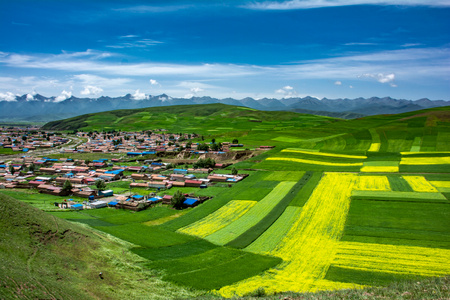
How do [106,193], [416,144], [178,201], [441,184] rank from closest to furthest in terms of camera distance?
[178,201] → [441,184] → [106,193] → [416,144]

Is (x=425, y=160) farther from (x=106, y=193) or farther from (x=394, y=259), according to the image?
(x=106, y=193)

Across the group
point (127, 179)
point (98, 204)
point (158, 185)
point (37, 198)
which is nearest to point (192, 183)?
point (158, 185)

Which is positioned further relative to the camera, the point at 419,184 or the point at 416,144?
the point at 416,144

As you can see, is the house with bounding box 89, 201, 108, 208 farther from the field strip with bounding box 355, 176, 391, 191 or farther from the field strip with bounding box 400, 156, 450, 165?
the field strip with bounding box 400, 156, 450, 165

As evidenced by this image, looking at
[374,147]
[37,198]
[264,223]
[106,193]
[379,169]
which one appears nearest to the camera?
[264,223]

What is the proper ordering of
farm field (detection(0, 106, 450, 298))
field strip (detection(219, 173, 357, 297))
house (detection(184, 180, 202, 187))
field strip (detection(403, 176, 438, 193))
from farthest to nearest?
house (detection(184, 180, 202, 187))
field strip (detection(403, 176, 438, 193))
farm field (detection(0, 106, 450, 298))
field strip (detection(219, 173, 357, 297))

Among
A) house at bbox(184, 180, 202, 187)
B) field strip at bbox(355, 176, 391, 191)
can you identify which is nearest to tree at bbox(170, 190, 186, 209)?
house at bbox(184, 180, 202, 187)

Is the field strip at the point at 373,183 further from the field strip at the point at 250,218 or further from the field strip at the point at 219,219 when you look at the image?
the field strip at the point at 219,219

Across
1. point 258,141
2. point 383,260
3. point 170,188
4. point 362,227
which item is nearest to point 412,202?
point 362,227
